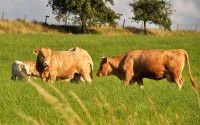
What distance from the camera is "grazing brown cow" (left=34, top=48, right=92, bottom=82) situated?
18.2m

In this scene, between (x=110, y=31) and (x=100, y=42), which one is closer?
(x=100, y=42)

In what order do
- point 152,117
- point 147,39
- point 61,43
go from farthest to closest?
Result: point 147,39 → point 61,43 → point 152,117

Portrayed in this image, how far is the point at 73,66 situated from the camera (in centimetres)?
1903

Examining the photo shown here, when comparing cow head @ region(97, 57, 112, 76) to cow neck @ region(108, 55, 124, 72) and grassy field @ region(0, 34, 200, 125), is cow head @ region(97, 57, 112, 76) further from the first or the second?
grassy field @ region(0, 34, 200, 125)

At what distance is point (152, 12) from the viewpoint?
3285 inches

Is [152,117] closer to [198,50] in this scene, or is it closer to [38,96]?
[38,96]

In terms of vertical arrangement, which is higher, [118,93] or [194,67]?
[118,93]

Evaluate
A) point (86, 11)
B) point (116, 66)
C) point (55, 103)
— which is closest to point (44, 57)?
point (116, 66)

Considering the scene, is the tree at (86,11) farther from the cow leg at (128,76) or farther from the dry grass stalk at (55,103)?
the dry grass stalk at (55,103)

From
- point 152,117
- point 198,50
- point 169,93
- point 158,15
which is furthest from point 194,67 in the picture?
point 158,15

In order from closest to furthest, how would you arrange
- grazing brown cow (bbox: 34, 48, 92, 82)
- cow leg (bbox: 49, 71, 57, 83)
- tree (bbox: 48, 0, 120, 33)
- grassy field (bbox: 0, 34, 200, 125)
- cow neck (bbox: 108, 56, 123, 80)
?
grassy field (bbox: 0, 34, 200, 125) < cow leg (bbox: 49, 71, 57, 83) < grazing brown cow (bbox: 34, 48, 92, 82) < cow neck (bbox: 108, 56, 123, 80) < tree (bbox: 48, 0, 120, 33)

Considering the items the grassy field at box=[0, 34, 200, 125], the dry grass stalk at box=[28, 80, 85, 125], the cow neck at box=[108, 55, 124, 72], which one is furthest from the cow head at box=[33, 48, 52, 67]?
the dry grass stalk at box=[28, 80, 85, 125]

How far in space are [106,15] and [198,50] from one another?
3217cm

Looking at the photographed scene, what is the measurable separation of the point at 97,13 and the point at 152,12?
15845 mm
